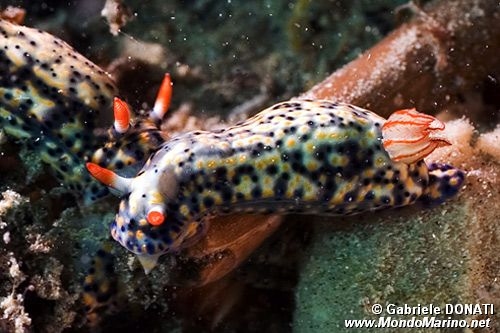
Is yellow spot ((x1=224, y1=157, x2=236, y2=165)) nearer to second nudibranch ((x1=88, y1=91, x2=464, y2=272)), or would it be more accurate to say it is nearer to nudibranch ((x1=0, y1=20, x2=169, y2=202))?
second nudibranch ((x1=88, y1=91, x2=464, y2=272))

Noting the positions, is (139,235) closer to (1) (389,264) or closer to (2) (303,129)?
(2) (303,129)

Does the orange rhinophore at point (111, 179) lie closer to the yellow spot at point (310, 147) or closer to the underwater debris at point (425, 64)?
the yellow spot at point (310, 147)

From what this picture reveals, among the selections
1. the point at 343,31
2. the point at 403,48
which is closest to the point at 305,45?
the point at 343,31

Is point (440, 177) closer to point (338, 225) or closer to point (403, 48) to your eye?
point (338, 225)

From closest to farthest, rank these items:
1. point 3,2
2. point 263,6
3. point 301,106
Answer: point 301,106 → point 3,2 → point 263,6

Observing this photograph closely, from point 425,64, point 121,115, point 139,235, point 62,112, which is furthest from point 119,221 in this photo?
point 425,64
